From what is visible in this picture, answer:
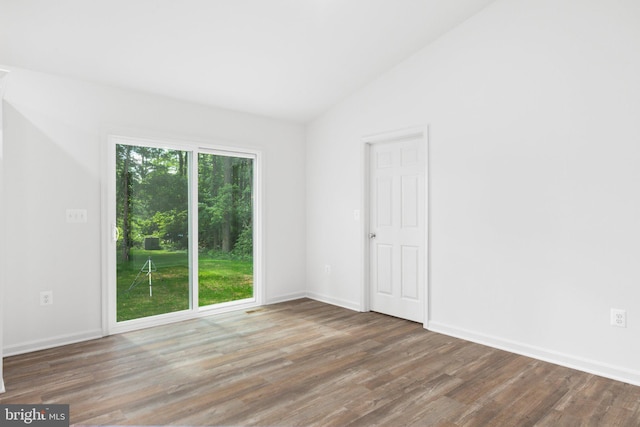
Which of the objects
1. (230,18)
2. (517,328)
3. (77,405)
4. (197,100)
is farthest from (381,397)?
(197,100)

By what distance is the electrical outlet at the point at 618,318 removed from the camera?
9.32 feet

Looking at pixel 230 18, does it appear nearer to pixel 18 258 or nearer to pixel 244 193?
pixel 244 193

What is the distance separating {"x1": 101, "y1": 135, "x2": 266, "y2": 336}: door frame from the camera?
3.78 metres

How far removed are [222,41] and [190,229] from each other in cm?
206

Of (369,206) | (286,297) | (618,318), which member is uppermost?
(369,206)

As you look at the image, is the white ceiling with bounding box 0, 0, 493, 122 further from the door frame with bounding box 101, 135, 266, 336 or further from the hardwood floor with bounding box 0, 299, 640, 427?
the hardwood floor with bounding box 0, 299, 640, 427

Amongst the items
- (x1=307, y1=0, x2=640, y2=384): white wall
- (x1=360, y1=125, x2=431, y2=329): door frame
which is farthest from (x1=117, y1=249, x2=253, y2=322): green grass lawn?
(x1=307, y1=0, x2=640, y2=384): white wall

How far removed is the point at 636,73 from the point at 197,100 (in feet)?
13.0

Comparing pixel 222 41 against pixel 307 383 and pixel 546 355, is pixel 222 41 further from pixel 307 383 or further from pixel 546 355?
pixel 546 355

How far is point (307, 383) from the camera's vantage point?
9.11ft

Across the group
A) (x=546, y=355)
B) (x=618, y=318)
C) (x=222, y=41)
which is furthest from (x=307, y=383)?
(x=222, y=41)

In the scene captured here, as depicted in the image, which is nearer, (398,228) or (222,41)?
(222,41)

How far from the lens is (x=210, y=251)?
4.61 meters

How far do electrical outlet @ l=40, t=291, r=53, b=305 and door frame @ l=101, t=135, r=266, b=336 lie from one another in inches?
16.7
